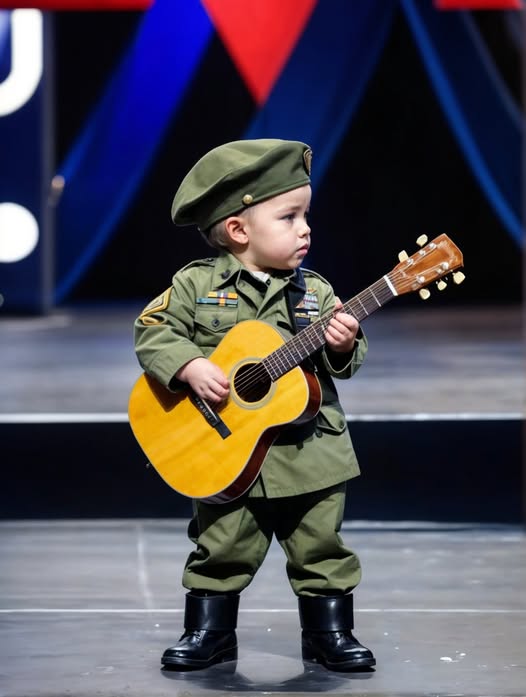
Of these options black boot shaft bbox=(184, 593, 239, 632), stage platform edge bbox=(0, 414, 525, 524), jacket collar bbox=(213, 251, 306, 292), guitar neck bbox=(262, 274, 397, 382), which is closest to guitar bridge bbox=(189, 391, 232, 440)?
guitar neck bbox=(262, 274, 397, 382)

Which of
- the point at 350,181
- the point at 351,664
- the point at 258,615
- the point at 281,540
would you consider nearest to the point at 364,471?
the point at 258,615

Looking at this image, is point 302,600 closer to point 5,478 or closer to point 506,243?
point 5,478

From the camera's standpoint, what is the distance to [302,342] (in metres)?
3.01

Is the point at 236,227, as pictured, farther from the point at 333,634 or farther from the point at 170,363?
the point at 333,634

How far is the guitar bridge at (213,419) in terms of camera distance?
303cm

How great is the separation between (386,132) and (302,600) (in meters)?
8.25

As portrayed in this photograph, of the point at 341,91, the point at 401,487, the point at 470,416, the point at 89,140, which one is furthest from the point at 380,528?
the point at 89,140

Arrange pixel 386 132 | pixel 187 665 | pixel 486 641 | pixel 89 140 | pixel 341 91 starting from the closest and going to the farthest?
pixel 187 665, pixel 486 641, pixel 341 91, pixel 89 140, pixel 386 132

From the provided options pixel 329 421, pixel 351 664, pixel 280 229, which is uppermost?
pixel 280 229

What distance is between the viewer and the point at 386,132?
11.0 meters

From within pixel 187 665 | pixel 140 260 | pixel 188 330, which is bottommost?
pixel 187 665

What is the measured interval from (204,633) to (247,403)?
1.63 ft

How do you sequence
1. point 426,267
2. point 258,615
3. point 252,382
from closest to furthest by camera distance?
point 426,267 → point 252,382 → point 258,615

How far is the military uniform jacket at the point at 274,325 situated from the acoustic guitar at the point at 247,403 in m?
0.05
